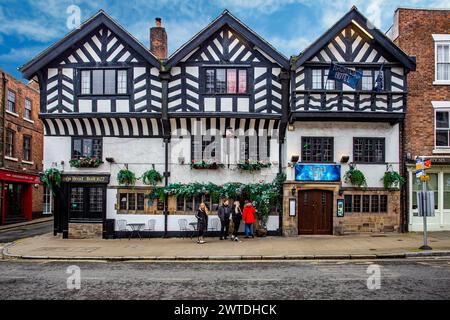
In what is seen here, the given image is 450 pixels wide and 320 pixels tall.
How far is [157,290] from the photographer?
8.90 metres

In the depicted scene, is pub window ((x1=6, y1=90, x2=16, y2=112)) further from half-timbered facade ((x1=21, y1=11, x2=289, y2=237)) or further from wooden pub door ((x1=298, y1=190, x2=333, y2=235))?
wooden pub door ((x1=298, y1=190, x2=333, y2=235))

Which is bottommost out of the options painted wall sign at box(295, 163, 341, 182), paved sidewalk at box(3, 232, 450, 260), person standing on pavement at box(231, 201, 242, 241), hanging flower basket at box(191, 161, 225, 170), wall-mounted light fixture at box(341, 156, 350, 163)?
paved sidewalk at box(3, 232, 450, 260)

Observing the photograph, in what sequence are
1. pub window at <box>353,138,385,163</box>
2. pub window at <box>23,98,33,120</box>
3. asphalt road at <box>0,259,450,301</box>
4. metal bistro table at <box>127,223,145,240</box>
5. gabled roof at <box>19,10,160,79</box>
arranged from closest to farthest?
asphalt road at <box>0,259,450,301</box> → gabled roof at <box>19,10,160,79</box> → metal bistro table at <box>127,223,145,240</box> → pub window at <box>353,138,385,163</box> → pub window at <box>23,98,33,120</box>

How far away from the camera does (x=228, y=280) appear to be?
9.86 m

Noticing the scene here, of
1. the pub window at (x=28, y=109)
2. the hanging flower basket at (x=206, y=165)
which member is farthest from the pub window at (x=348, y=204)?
the pub window at (x=28, y=109)

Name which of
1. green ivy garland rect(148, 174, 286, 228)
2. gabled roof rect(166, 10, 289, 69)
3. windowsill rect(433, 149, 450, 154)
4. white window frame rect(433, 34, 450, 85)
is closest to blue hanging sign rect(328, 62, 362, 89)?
gabled roof rect(166, 10, 289, 69)

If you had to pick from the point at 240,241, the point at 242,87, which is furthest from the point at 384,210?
the point at 242,87

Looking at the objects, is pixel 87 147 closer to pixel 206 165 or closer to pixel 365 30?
pixel 206 165

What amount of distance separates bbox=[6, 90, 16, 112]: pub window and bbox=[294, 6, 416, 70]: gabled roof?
63.6ft

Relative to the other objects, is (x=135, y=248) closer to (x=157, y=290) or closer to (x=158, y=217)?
(x=158, y=217)

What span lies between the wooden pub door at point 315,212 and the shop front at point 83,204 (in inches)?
353

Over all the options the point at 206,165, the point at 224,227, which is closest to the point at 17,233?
the point at 206,165

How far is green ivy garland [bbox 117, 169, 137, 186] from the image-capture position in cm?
1888
